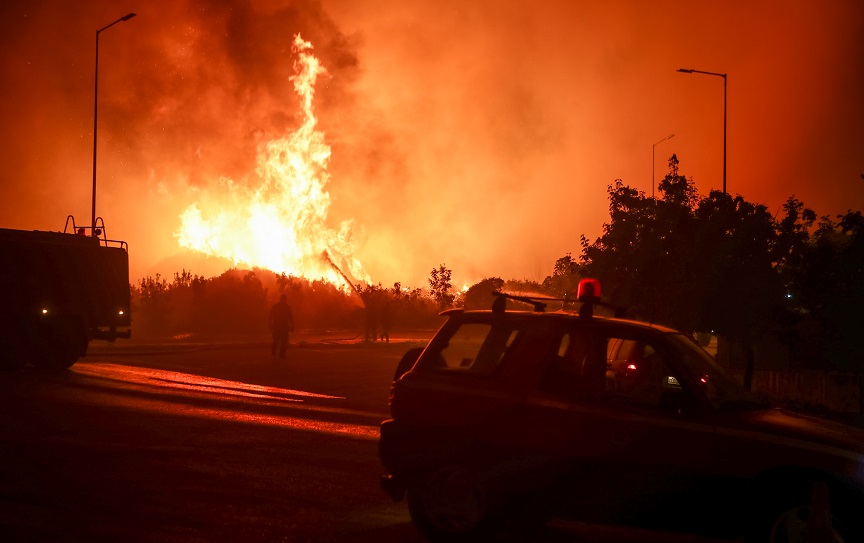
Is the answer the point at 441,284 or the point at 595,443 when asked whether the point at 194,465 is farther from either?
the point at 441,284

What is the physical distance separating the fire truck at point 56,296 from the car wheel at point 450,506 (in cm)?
1519

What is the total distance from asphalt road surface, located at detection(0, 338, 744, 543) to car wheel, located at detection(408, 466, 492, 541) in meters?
0.33

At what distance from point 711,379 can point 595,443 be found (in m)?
0.87

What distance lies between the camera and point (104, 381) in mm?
18984

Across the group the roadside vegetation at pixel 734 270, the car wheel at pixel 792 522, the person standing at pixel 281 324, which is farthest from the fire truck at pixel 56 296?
the car wheel at pixel 792 522

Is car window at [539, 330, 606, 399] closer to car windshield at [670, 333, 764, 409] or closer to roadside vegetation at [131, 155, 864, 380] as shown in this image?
car windshield at [670, 333, 764, 409]

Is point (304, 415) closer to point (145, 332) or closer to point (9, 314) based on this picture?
point (9, 314)

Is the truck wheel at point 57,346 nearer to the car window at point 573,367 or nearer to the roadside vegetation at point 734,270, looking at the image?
the roadside vegetation at point 734,270

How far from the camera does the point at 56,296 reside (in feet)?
67.7

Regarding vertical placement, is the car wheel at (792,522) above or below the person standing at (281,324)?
below

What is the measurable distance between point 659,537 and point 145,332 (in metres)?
43.5

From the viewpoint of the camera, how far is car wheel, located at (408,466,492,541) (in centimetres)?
670

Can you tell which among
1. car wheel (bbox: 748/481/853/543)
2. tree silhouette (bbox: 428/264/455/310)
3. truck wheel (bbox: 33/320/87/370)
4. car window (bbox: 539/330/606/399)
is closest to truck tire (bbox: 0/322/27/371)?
truck wheel (bbox: 33/320/87/370)

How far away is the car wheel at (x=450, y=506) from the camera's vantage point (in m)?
6.70
